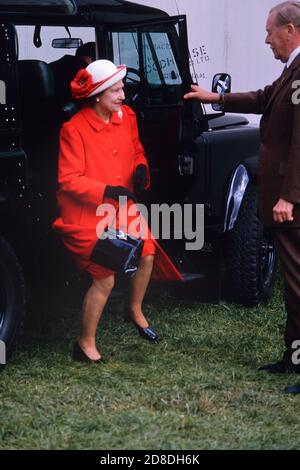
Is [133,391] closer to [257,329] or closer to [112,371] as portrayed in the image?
[112,371]

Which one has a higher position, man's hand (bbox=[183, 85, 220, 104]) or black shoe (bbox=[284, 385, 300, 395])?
man's hand (bbox=[183, 85, 220, 104])

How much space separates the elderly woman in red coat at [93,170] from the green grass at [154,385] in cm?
30

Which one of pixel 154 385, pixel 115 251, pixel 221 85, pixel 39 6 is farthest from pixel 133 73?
pixel 154 385

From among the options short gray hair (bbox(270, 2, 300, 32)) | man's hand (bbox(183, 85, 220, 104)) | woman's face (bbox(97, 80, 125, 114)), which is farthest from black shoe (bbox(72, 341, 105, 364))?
short gray hair (bbox(270, 2, 300, 32))

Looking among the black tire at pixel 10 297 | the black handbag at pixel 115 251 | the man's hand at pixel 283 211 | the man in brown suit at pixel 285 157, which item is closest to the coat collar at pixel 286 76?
the man in brown suit at pixel 285 157

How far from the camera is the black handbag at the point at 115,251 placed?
5695 millimetres

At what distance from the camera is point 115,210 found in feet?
19.1

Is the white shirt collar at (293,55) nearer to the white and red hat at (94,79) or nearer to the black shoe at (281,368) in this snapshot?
the white and red hat at (94,79)

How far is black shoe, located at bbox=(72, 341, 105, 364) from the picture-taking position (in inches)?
230

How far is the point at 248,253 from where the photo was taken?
7102 millimetres

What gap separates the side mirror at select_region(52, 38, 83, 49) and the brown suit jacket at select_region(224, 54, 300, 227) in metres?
1.40

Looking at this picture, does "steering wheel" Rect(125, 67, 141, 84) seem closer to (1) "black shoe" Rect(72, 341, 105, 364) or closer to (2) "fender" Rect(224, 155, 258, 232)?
(2) "fender" Rect(224, 155, 258, 232)

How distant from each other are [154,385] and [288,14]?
1.84 metres
